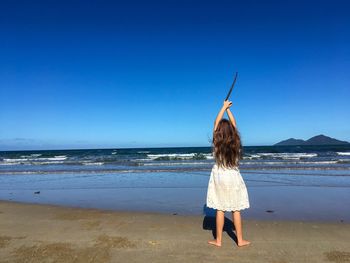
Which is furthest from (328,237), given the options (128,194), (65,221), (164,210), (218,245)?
(128,194)

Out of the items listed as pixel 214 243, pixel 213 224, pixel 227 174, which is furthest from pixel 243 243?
pixel 213 224

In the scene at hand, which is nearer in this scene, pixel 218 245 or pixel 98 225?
pixel 218 245

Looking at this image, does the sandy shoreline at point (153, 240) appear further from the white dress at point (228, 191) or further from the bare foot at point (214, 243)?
the white dress at point (228, 191)

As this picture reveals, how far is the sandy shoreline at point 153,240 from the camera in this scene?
4.11m

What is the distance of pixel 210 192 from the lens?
178 inches

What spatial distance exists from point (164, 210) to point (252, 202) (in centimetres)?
247

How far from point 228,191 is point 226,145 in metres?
0.64

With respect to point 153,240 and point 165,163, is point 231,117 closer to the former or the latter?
point 153,240

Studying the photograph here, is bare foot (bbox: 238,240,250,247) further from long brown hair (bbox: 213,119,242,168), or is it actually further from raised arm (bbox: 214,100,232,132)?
raised arm (bbox: 214,100,232,132)

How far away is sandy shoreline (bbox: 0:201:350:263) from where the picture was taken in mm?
4113

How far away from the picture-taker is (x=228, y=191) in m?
4.39

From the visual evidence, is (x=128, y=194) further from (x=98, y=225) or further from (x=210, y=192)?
(x=210, y=192)

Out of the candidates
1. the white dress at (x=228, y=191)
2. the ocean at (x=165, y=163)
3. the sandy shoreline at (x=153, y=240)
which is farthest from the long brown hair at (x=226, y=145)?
the ocean at (x=165, y=163)

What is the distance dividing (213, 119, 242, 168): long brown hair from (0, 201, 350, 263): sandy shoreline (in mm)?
1225
